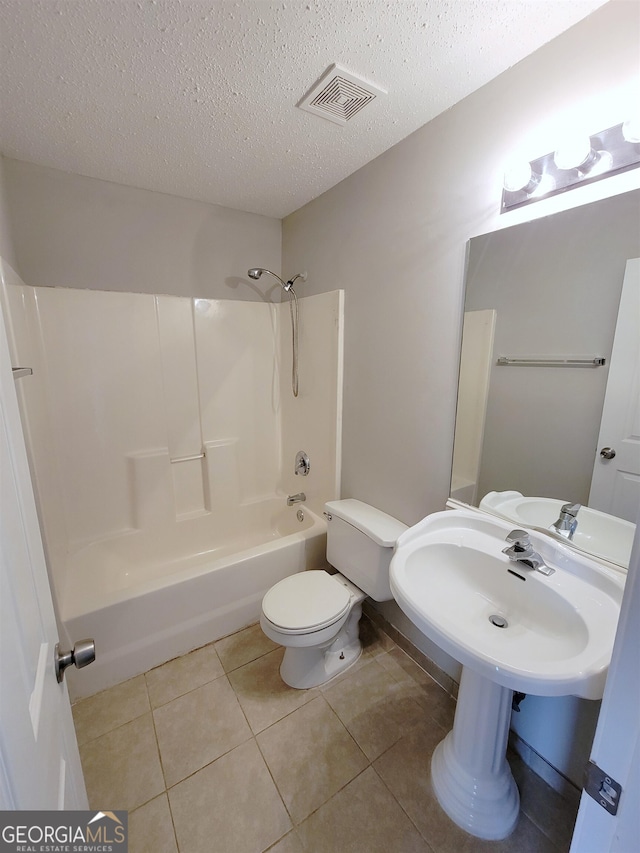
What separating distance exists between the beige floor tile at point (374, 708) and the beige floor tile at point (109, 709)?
0.82 metres

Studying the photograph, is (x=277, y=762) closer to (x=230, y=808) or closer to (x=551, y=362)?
(x=230, y=808)

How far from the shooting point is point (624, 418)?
99 cm

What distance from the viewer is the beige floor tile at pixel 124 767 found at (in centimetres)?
121

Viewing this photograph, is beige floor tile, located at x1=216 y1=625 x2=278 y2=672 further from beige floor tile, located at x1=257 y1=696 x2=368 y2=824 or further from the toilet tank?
the toilet tank

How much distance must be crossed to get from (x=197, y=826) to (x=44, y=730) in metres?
0.97

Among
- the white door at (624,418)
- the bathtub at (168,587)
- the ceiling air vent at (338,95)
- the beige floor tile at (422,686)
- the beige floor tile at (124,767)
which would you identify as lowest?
the beige floor tile at (124,767)

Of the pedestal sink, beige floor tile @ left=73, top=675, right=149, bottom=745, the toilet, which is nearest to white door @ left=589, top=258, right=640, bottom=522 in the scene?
the pedestal sink

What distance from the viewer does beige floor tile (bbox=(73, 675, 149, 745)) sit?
143 centimetres

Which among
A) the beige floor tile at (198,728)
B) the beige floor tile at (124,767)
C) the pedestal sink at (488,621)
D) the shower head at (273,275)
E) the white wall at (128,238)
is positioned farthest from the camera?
the shower head at (273,275)

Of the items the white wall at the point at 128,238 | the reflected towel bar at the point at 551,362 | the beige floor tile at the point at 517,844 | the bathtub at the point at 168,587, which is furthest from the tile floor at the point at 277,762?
the white wall at the point at 128,238

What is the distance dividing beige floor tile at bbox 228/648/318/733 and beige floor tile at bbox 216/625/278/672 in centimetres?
4

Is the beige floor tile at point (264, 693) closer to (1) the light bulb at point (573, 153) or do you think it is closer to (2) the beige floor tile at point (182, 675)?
(2) the beige floor tile at point (182, 675)

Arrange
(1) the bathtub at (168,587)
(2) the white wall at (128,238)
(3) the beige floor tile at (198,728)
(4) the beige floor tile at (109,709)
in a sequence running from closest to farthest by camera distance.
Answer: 1. (3) the beige floor tile at (198,728)
2. (4) the beige floor tile at (109,709)
3. (1) the bathtub at (168,587)
4. (2) the white wall at (128,238)

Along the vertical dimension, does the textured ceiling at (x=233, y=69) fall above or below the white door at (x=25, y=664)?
above
